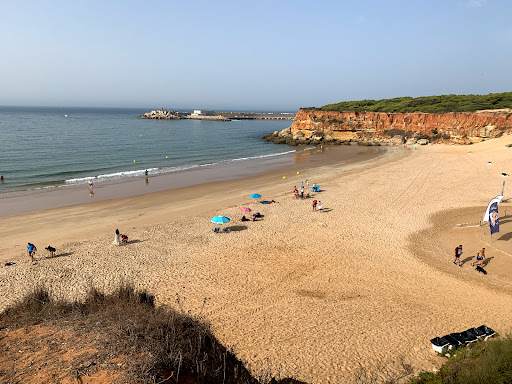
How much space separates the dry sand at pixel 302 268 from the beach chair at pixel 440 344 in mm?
261

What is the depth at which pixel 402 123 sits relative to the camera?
58531mm

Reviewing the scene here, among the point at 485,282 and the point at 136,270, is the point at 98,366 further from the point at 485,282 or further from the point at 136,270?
the point at 485,282

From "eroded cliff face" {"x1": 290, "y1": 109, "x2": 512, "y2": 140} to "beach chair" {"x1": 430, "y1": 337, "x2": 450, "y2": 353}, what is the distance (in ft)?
167

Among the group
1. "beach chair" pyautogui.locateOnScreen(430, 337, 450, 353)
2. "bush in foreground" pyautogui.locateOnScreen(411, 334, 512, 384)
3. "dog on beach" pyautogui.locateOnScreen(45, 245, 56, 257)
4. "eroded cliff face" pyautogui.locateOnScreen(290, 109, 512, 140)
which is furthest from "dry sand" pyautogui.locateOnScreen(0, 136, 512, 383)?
"eroded cliff face" pyautogui.locateOnScreen(290, 109, 512, 140)

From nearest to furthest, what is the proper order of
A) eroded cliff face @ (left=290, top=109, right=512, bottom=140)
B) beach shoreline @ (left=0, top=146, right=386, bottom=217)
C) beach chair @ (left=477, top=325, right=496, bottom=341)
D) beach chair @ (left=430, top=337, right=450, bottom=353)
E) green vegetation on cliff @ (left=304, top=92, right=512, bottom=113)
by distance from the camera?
beach chair @ (left=430, top=337, right=450, bottom=353) < beach chair @ (left=477, top=325, right=496, bottom=341) < beach shoreline @ (left=0, top=146, right=386, bottom=217) < eroded cliff face @ (left=290, top=109, right=512, bottom=140) < green vegetation on cliff @ (left=304, top=92, right=512, bottom=113)

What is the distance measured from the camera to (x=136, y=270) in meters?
13.9

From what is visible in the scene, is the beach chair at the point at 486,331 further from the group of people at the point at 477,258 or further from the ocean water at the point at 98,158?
the ocean water at the point at 98,158

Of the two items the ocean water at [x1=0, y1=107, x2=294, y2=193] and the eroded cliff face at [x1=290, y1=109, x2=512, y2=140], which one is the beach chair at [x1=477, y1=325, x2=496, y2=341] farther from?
the eroded cliff face at [x1=290, y1=109, x2=512, y2=140]

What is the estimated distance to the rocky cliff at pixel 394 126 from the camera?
4881 centimetres

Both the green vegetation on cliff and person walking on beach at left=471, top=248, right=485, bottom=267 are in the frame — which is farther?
the green vegetation on cliff

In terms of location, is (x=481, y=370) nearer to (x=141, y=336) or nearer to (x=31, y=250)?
(x=141, y=336)

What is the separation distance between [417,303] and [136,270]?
441 inches

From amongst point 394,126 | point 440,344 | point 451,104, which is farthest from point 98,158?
point 451,104

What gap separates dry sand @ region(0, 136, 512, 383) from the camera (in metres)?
9.43
